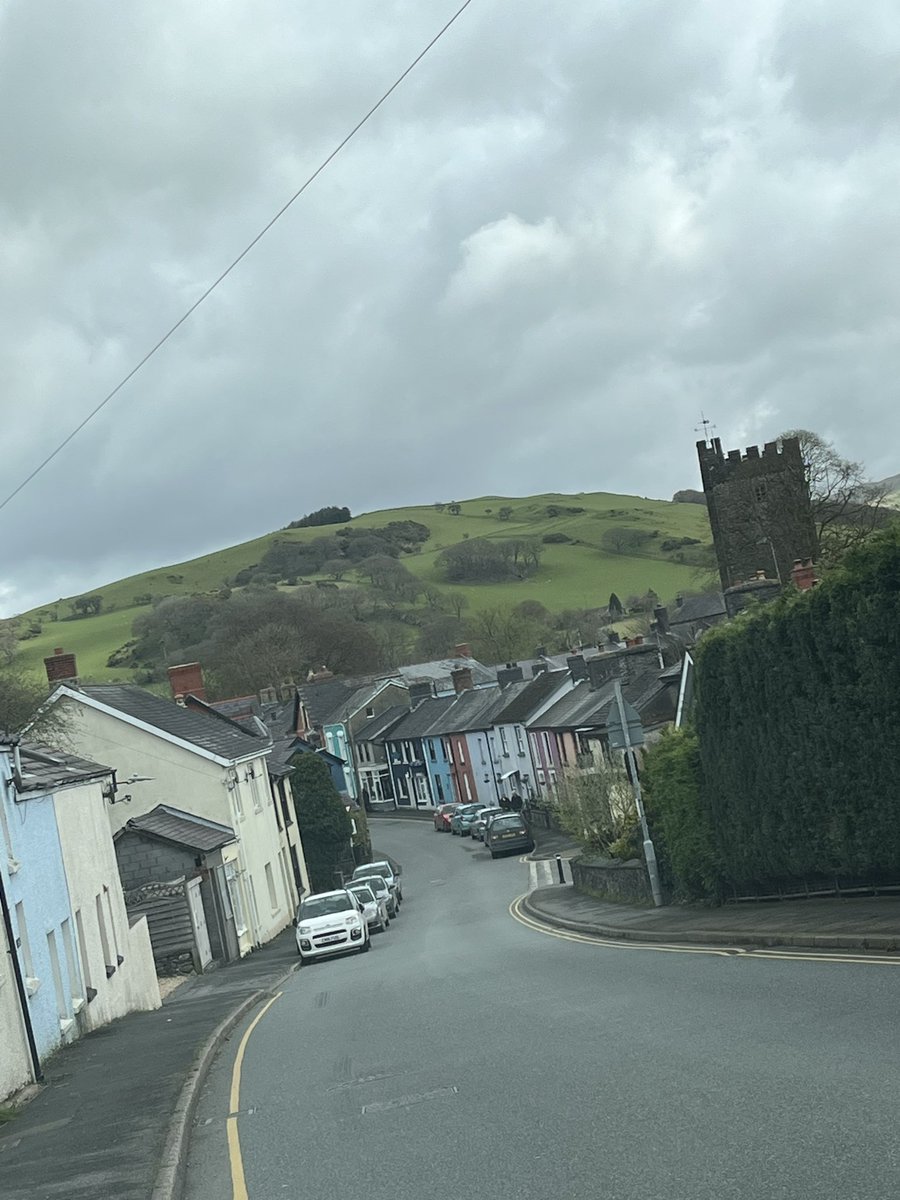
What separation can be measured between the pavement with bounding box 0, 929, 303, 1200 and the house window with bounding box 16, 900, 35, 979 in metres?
1.25

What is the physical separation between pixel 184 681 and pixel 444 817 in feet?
95.1

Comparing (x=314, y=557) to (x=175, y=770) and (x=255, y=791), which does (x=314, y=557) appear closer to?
Answer: (x=255, y=791)

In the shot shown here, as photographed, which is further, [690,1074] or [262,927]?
[262,927]

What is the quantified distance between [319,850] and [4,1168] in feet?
164

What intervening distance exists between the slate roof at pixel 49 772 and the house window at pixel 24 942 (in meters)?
1.74

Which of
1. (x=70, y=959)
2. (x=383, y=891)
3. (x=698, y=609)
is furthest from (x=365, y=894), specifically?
(x=698, y=609)

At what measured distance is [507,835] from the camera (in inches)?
2392

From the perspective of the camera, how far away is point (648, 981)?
1612 centimetres

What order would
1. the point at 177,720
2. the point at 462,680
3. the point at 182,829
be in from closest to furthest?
the point at 182,829
the point at 177,720
the point at 462,680

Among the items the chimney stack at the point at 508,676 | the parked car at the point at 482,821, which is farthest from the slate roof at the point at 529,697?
the chimney stack at the point at 508,676

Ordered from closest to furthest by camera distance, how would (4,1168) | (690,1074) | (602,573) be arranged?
(690,1074), (4,1168), (602,573)

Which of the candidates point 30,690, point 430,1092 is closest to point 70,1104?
point 430,1092

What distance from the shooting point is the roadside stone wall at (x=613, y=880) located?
28609 mm

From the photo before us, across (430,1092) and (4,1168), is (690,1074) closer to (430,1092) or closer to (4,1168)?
(430,1092)
